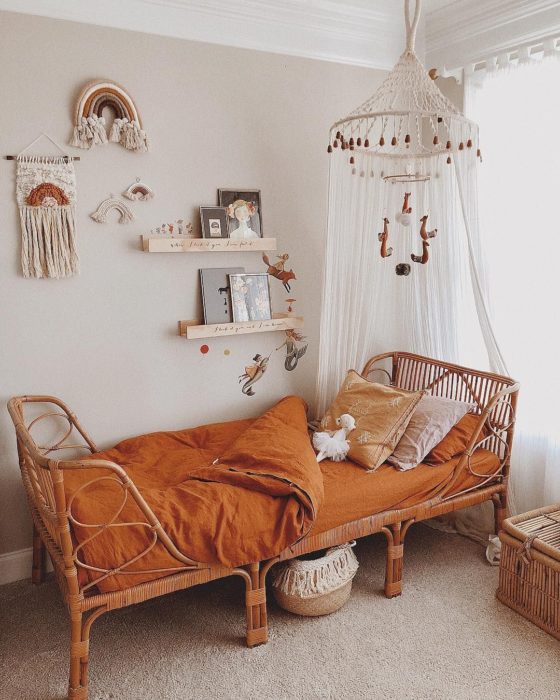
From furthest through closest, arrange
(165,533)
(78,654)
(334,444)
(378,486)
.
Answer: (334,444), (378,486), (165,533), (78,654)

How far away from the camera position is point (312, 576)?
8.35 feet

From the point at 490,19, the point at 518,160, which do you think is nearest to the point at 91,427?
the point at 518,160

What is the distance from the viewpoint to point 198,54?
303cm

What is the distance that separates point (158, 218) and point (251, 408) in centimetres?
113

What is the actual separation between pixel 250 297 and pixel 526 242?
1406 mm

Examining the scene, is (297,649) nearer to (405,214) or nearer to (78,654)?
(78,654)

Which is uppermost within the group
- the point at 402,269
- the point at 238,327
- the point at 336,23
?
the point at 336,23

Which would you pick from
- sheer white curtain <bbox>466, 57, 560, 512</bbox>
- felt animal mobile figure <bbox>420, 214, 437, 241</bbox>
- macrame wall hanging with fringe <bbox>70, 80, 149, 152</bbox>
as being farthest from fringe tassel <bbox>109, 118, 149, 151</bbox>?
sheer white curtain <bbox>466, 57, 560, 512</bbox>

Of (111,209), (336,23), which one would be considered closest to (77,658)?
(111,209)

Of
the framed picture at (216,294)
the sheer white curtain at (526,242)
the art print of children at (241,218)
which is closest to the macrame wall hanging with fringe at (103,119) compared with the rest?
the art print of children at (241,218)

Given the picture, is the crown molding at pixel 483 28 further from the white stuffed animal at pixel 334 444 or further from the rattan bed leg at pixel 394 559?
the rattan bed leg at pixel 394 559

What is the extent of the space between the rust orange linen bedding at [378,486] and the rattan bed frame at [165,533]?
3cm

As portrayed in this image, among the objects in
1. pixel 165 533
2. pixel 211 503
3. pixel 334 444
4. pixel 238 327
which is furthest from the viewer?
pixel 238 327

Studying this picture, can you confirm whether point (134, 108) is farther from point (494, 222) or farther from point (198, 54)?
point (494, 222)
